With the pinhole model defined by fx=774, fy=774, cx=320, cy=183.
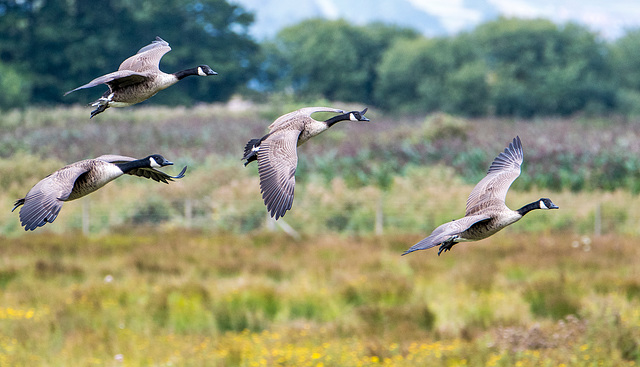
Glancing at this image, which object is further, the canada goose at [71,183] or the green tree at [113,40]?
the green tree at [113,40]

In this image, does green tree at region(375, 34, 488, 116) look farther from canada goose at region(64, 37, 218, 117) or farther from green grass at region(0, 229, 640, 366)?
canada goose at region(64, 37, 218, 117)

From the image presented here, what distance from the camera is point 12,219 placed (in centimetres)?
2695

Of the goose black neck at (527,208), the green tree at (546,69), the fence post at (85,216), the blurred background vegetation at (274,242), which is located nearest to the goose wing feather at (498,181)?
the goose black neck at (527,208)

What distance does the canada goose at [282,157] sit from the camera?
2.30 m

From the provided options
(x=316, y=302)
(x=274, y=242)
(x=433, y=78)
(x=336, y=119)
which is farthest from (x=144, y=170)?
(x=433, y=78)

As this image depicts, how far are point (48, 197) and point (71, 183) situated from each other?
73mm

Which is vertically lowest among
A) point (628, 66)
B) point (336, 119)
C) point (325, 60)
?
point (336, 119)

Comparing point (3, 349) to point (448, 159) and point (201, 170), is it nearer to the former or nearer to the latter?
point (201, 170)

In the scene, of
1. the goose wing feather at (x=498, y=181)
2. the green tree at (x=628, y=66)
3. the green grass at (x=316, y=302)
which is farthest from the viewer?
the green tree at (x=628, y=66)

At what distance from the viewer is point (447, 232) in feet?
6.89

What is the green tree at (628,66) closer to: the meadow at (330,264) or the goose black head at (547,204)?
the meadow at (330,264)

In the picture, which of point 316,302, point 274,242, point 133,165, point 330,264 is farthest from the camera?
point 274,242

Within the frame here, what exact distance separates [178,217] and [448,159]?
12.5m

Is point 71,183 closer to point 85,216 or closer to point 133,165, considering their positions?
point 133,165
